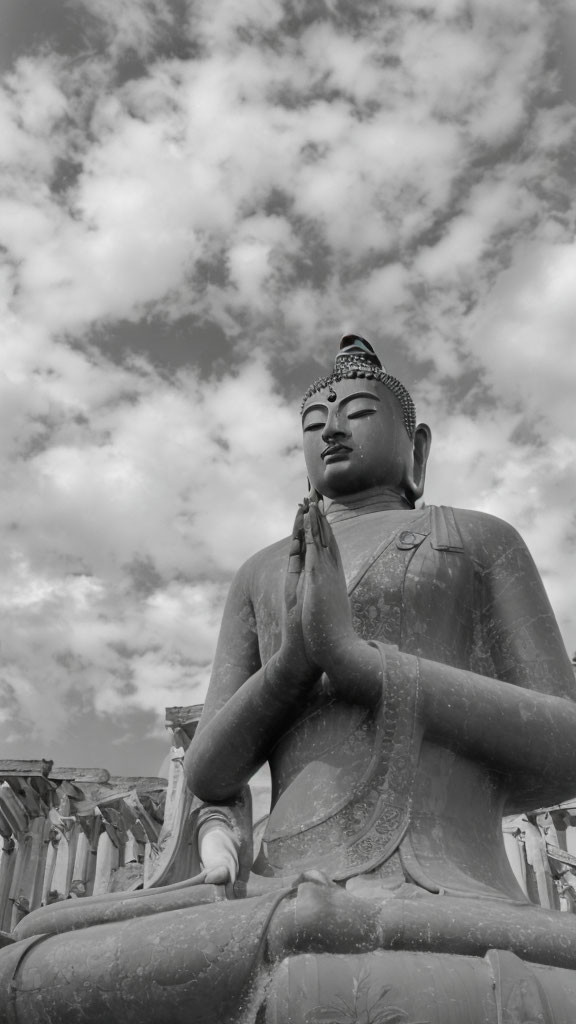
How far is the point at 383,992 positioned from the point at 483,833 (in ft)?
3.91

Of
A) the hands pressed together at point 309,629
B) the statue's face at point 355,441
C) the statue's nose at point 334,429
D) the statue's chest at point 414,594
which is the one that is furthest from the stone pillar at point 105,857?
the hands pressed together at point 309,629

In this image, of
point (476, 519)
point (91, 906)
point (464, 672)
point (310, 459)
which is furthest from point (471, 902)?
point (310, 459)

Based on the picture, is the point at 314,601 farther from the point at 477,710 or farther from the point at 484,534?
the point at 484,534

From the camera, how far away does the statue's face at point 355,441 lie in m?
5.07

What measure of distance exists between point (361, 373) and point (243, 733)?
198 cm

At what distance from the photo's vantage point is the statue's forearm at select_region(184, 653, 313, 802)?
13.5ft

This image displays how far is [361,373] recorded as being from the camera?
17.2 ft

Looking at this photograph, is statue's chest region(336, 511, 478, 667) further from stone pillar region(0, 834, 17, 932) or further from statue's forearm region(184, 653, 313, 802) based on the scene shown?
stone pillar region(0, 834, 17, 932)

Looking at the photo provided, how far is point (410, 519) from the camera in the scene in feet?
15.8

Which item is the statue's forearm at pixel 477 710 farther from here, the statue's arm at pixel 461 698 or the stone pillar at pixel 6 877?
the stone pillar at pixel 6 877

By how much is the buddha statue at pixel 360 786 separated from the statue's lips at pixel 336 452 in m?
0.01

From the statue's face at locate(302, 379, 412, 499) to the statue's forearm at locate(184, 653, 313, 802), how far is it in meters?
1.27

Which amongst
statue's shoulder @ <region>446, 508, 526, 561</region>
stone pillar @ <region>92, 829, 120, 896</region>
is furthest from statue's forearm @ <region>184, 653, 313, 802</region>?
stone pillar @ <region>92, 829, 120, 896</region>

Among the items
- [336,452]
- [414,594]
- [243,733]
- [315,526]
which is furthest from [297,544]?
[336,452]
